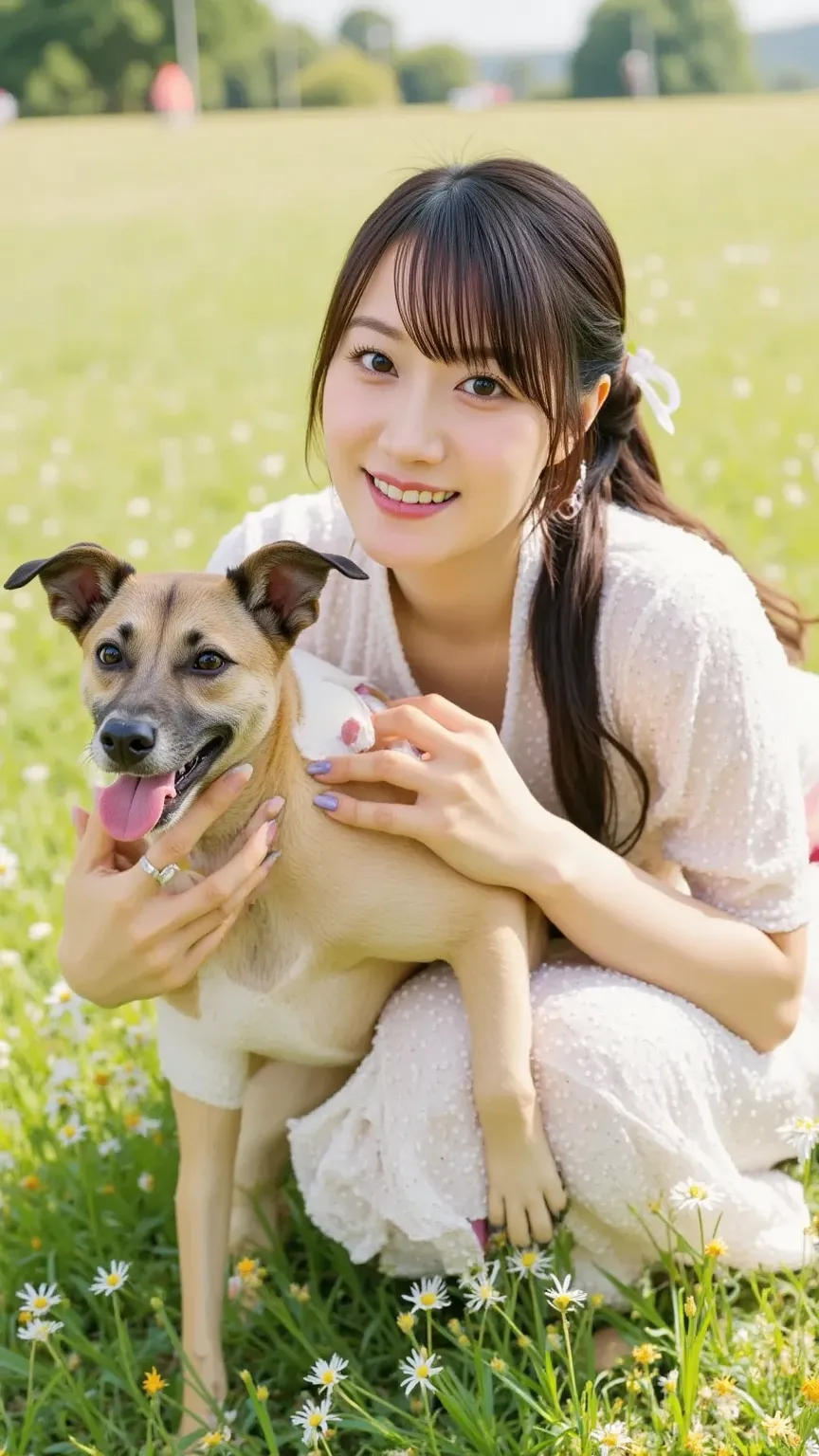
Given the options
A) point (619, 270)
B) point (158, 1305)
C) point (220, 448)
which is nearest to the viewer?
point (158, 1305)

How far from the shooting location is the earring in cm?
304

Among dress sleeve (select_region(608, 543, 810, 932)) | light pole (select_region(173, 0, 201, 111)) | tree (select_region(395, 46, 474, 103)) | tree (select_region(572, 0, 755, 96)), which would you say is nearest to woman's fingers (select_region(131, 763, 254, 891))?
dress sleeve (select_region(608, 543, 810, 932))

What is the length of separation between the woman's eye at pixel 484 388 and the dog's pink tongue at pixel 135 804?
2.94 feet

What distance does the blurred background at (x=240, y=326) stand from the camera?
6391 mm

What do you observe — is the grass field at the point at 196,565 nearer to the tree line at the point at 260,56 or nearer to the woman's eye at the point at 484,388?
the woman's eye at the point at 484,388

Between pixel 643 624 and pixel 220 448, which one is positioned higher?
pixel 643 624

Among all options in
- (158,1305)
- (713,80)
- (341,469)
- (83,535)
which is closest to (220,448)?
(83,535)

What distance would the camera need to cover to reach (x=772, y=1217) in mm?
2900

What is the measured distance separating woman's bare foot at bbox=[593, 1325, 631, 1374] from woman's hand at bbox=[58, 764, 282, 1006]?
1066 millimetres

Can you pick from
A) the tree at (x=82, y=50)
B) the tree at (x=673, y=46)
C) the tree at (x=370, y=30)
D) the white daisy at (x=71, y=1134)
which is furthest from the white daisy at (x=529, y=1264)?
the tree at (x=370, y=30)

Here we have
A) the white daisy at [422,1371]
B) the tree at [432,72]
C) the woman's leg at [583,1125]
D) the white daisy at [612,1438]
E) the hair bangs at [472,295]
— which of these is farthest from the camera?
the tree at [432,72]

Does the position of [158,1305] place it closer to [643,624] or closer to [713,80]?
[643,624]

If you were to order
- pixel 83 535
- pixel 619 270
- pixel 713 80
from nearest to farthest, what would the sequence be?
pixel 619 270 < pixel 83 535 < pixel 713 80

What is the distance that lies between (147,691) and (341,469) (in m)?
0.63
